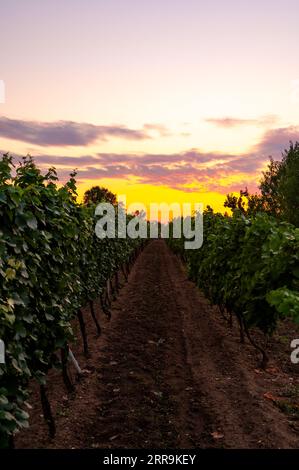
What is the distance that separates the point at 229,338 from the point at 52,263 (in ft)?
26.7

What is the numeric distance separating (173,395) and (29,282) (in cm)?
471

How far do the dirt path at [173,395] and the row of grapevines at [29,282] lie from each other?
5.69 feet

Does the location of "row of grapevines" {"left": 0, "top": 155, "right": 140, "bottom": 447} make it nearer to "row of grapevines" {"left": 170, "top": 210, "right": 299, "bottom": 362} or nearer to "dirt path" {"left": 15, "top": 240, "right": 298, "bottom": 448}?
"dirt path" {"left": 15, "top": 240, "right": 298, "bottom": 448}

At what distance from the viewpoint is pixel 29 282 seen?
659 cm

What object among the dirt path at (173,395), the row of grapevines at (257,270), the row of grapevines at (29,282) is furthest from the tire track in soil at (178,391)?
the row of grapevines at (29,282)

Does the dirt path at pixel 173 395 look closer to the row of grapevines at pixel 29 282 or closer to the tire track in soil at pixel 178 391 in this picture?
the tire track in soil at pixel 178 391

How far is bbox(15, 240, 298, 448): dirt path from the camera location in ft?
26.0

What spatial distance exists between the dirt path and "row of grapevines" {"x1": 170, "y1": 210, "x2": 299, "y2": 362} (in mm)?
1221

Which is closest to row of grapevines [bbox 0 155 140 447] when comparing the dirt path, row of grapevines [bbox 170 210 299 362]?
the dirt path

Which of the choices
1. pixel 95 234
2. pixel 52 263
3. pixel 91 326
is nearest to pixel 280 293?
pixel 52 263

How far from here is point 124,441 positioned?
7.77 m

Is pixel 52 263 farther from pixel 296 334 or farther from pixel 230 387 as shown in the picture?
pixel 296 334

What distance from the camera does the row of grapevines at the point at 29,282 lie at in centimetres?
555

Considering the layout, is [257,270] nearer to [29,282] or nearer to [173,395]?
[173,395]
